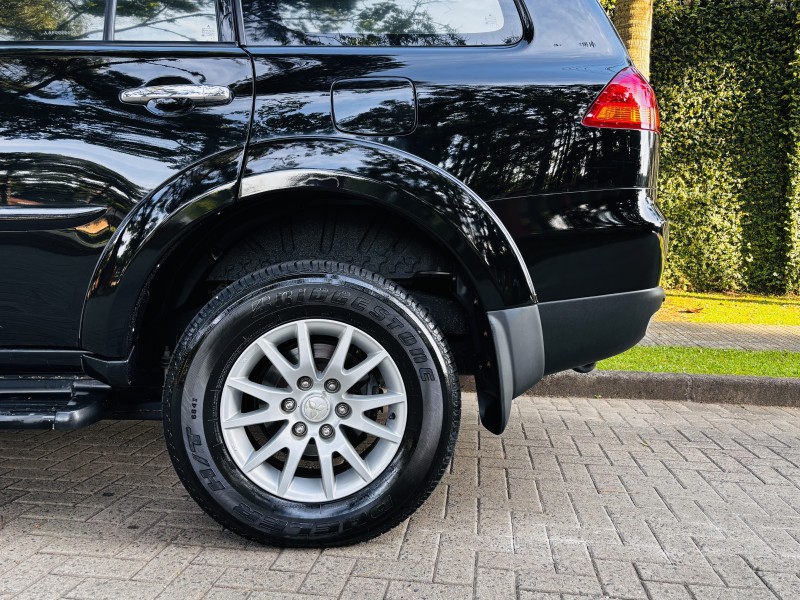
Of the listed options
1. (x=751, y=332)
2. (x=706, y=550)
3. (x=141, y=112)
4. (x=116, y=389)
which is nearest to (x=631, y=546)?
(x=706, y=550)

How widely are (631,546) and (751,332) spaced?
17.6ft

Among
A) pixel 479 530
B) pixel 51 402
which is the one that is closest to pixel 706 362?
pixel 479 530

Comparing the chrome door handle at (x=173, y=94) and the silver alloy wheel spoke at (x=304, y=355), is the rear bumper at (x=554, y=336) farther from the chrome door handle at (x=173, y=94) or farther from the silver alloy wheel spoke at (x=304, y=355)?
the chrome door handle at (x=173, y=94)

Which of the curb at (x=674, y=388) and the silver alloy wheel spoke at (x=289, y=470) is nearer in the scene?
the silver alloy wheel spoke at (x=289, y=470)

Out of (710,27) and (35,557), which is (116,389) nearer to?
(35,557)

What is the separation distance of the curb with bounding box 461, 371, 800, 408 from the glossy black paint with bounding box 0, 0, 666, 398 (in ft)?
7.48

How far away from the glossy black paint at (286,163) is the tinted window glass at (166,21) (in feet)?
0.28

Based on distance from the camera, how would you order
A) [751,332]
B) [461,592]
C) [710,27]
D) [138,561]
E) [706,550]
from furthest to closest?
[710,27] → [751,332] → [706,550] → [138,561] → [461,592]

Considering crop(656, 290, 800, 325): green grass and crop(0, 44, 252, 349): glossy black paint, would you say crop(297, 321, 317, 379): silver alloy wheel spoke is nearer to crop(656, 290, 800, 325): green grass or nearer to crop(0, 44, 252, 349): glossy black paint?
crop(0, 44, 252, 349): glossy black paint

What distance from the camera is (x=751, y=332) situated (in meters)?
6.97

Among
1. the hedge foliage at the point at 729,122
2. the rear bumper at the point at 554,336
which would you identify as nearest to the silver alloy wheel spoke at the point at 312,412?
the rear bumper at the point at 554,336

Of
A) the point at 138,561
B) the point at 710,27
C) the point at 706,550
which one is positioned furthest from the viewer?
the point at 710,27

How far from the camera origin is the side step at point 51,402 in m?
2.14

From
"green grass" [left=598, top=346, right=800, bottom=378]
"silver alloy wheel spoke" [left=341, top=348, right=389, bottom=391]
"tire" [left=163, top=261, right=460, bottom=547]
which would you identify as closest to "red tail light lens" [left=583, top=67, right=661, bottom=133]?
"tire" [left=163, top=261, right=460, bottom=547]
